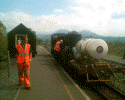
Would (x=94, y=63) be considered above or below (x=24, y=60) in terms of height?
below

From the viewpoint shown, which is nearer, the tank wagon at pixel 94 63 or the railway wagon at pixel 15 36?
the tank wagon at pixel 94 63

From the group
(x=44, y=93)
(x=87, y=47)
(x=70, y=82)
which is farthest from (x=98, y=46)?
(x=44, y=93)

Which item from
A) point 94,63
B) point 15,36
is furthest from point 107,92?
point 15,36

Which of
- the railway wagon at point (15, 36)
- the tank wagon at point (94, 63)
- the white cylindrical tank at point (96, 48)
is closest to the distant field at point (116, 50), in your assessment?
the railway wagon at point (15, 36)

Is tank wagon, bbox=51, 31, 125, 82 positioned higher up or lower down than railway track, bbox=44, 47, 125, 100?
higher up

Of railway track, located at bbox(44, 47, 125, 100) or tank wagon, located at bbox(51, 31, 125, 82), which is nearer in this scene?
railway track, located at bbox(44, 47, 125, 100)

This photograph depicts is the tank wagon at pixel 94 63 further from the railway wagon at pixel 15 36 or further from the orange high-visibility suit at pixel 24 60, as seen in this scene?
the railway wagon at pixel 15 36

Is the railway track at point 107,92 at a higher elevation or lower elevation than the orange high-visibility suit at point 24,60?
lower

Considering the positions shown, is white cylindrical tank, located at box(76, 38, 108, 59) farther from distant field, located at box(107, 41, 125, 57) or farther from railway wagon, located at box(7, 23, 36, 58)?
distant field, located at box(107, 41, 125, 57)

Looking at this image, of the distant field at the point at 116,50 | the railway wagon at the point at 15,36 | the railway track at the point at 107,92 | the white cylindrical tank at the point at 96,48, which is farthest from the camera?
the distant field at the point at 116,50

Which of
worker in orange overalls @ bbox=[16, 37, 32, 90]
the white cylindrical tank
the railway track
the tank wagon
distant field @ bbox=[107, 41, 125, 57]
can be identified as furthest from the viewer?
distant field @ bbox=[107, 41, 125, 57]

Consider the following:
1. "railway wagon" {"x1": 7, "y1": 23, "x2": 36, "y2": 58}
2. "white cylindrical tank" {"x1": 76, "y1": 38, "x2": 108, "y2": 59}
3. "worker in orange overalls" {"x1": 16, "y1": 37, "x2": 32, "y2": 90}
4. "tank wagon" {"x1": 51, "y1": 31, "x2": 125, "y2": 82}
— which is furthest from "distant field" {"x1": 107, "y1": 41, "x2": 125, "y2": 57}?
"worker in orange overalls" {"x1": 16, "y1": 37, "x2": 32, "y2": 90}

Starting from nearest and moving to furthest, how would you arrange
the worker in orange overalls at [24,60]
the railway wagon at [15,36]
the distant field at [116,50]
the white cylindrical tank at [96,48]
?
the worker in orange overalls at [24,60]
the white cylindrical tank at [96,48]
the railway wagon at [15,36]
the distant field at [116,50]

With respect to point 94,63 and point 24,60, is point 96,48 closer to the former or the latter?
point 94,63
